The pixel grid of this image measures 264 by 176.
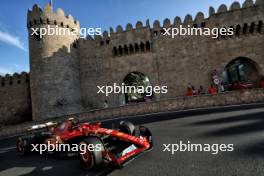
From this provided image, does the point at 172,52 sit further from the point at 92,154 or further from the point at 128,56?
the point at 92,154

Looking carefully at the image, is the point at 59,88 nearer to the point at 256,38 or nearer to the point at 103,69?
the point at 103,69

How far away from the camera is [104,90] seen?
2038 cm

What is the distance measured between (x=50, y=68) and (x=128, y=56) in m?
8.51

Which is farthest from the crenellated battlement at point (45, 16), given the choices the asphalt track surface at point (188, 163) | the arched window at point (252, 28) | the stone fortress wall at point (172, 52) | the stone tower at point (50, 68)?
the arched window at point (252, 28)

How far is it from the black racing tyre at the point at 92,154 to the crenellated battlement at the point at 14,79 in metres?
21.6

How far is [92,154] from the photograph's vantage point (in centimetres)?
334

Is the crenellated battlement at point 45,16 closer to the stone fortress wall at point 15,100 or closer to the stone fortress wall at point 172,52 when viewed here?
the stone fortress wall at point 172,52

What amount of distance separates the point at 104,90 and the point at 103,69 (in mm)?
2499

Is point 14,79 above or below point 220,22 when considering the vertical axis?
below

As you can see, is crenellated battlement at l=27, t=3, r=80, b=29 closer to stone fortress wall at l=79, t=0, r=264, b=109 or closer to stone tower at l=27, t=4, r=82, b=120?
stone tower at l=27, t=4, r=82, b=120

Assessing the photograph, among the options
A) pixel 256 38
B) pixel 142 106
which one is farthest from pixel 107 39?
pixel 256 38

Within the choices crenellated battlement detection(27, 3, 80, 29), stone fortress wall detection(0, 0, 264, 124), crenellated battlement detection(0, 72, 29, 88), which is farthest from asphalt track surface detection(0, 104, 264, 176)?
crenellated battlement detection(0, 72, 29, 88)

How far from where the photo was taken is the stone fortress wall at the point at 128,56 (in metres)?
17.7

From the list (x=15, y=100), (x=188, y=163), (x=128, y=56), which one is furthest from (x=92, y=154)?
(x=15, y=100)
